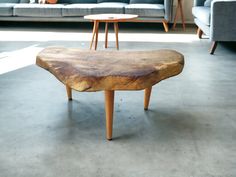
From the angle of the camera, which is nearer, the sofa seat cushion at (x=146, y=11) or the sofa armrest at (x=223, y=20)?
the sofa armrest at (x=223, y=20)

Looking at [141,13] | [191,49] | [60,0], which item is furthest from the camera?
[60,0]

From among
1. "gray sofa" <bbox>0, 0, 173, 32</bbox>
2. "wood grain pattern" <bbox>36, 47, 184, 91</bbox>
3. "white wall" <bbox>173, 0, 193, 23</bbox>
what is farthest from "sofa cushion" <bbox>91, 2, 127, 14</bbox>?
"wood grain pattern" <bbox>36, 47, 184, 91</bbox>

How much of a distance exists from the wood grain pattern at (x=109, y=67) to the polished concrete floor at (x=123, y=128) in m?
0.31

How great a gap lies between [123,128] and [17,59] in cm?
198

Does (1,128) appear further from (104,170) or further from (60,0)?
(60,0)

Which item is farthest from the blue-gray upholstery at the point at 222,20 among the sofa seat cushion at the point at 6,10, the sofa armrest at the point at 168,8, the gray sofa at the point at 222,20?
the sofa seat cushion at the point at 6,10

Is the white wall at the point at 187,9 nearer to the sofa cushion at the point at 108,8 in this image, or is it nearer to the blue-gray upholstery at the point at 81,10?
the blue-gray upholstery at the point at 81,10

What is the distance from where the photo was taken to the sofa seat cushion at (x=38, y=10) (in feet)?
17.4

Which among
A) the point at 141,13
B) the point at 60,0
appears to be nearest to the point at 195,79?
the point at 141,13

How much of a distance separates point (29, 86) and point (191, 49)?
2.07 meters

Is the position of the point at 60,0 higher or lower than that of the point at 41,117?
higher

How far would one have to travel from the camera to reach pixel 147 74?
5.81 ft

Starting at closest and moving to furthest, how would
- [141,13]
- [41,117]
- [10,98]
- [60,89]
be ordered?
1. [41,117]
2. [10,98]
3. [60,89]
4. [141,13]

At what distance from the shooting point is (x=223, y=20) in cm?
364
